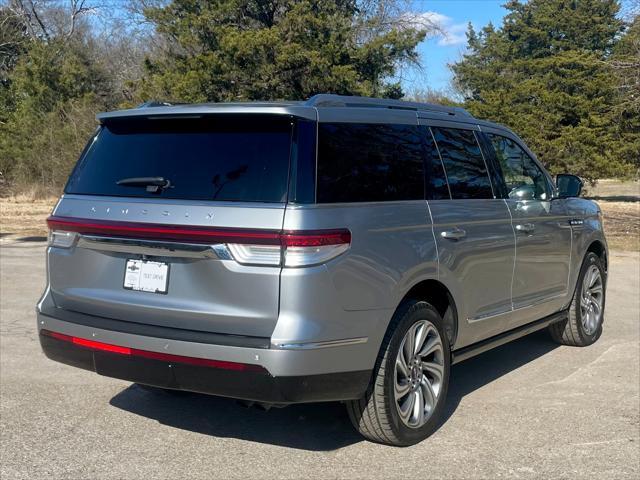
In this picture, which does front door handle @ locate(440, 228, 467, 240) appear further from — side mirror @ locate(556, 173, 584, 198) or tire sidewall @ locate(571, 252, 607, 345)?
tire sidewall @ locate(571, 252, 607, 345)

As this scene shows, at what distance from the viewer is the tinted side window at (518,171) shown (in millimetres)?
5684

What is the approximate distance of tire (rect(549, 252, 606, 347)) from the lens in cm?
675

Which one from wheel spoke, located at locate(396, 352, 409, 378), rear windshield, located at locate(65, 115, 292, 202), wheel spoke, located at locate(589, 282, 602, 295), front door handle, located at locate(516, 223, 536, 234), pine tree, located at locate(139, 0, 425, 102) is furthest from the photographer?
pine tree, located at locate(139, 0, 425, 102)

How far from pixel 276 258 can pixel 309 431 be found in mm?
1533

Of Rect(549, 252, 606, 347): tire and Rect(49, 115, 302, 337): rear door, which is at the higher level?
Rect(49, 115, 302, 337): rear door

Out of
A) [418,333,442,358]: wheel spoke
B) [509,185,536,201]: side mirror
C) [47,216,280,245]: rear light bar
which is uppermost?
[509,185,536,201]: side mirror

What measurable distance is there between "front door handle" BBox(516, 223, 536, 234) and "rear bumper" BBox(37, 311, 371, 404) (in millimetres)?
2148

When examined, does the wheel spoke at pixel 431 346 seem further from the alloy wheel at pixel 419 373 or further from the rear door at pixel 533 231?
the rear door at pixel 533 231

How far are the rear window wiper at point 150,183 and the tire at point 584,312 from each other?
422 centimetres

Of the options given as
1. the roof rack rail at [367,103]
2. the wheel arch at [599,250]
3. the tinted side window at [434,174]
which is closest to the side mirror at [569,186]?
the wheel arch at [599,250]

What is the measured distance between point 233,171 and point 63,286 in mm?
1269

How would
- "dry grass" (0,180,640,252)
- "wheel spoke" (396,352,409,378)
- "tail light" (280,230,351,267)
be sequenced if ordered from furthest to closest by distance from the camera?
"dry grass" (0,180,640,252) < "wheel spoke" (396,352,409,378) < "tail light" (280,230,351,267)

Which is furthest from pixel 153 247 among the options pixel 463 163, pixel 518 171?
pixel 518 171

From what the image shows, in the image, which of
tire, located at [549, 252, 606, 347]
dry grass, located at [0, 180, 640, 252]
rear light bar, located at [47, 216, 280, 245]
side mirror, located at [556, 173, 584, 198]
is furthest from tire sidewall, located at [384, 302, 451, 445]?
dry grass, located at [0, 180, 640, 252]
